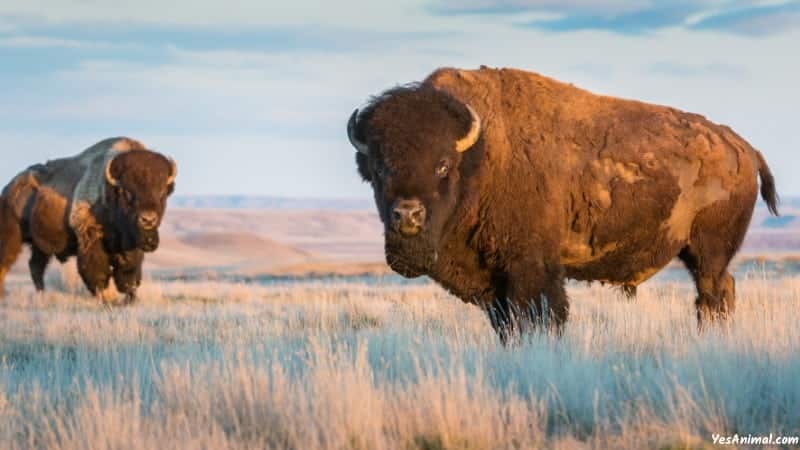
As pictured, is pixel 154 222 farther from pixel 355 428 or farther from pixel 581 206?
pixel 355 428

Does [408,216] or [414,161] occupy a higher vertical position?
[414,161]

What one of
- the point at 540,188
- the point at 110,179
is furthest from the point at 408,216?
the point at 110,179

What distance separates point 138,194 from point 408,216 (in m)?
9.79

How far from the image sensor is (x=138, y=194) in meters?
16.7

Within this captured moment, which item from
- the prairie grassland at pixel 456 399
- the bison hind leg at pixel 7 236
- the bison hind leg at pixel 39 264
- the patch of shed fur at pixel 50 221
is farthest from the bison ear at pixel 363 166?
the bison hind leg at pixel 39 264

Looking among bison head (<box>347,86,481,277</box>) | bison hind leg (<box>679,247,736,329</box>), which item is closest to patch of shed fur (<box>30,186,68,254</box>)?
bison head (<box>347,86,481,277</box>)

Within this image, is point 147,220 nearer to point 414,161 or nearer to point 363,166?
point 363,166

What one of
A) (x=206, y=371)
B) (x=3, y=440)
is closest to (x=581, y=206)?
(x=206, y=371)

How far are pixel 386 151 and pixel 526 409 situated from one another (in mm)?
2689

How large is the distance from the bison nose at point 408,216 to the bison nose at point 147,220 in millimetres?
9408

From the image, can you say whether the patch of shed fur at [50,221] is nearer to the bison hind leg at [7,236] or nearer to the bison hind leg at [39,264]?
the bison hind leg at [7,236]

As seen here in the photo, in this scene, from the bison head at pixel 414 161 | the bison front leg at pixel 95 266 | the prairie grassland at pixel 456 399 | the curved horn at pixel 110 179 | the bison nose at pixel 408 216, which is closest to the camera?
the prairie grassland at pixel 456 399

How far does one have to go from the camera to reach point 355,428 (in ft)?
19.0

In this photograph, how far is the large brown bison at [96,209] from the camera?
16.8 meters
